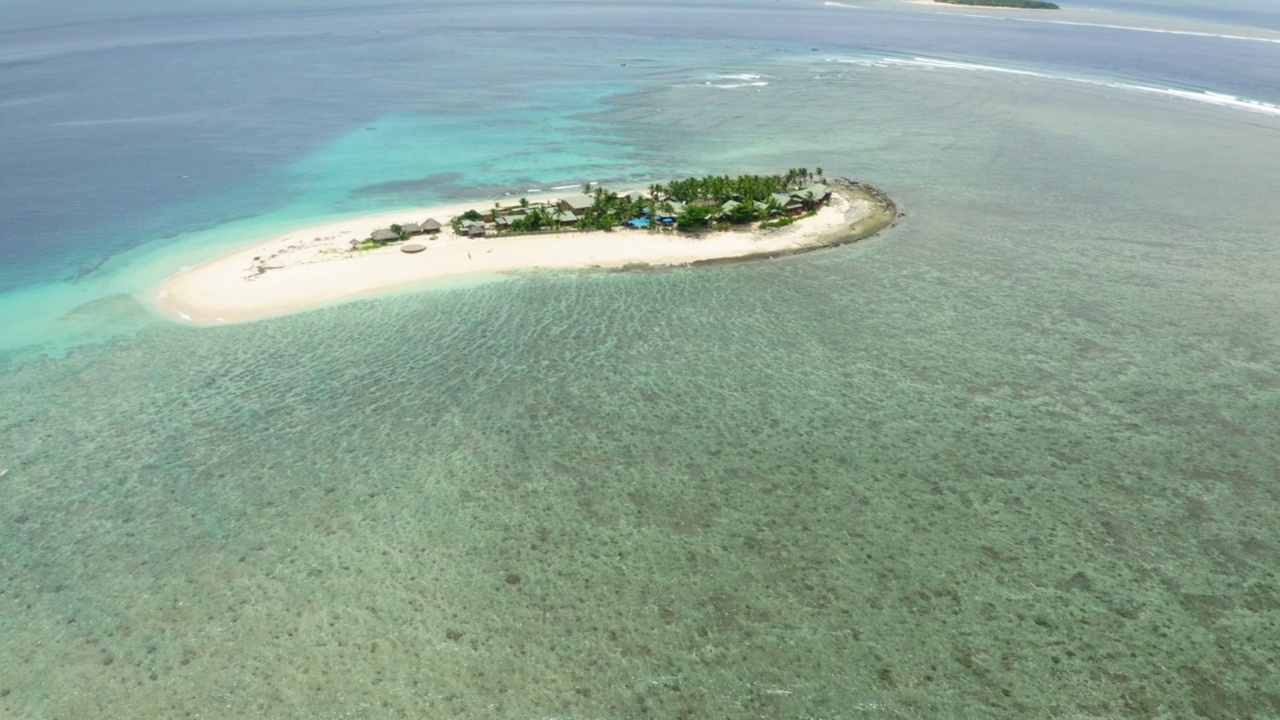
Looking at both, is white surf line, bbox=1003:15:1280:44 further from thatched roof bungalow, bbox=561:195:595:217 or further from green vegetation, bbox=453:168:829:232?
thatched roof bungalow, bbox=561:195:595:217

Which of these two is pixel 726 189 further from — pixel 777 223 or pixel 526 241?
pixel 526 241

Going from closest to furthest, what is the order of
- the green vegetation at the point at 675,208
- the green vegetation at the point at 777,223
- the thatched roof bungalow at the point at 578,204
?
1. the green vegetation at the point at 675,208
2. the green vegetation at the point at 777,223
3. the thatched roof bungalow at the point at 578,204

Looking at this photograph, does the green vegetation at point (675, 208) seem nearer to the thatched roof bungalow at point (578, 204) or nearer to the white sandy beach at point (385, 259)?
the thatched roof bungalow at point (578, 204)

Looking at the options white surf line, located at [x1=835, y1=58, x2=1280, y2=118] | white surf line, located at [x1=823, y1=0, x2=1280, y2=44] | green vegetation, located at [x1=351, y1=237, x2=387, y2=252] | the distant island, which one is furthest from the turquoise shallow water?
the distant island

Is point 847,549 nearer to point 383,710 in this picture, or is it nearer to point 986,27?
point 383,710

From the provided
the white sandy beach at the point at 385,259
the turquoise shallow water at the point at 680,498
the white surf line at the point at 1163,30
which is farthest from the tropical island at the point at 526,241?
the white surf line at the point at 1163,30
